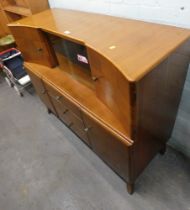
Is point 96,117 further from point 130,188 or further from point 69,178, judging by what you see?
point 69,178

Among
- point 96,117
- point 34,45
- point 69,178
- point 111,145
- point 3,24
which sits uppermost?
point 34,45

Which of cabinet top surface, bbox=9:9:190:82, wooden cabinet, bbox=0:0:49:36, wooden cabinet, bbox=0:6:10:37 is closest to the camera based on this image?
cabinet top surface, bbox=9:9:190:82

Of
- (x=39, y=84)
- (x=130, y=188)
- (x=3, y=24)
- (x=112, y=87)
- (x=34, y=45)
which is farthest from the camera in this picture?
(x=3, y=24)

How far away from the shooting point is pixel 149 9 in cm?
103

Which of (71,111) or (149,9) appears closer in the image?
(149,9)

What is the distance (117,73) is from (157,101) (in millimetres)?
313

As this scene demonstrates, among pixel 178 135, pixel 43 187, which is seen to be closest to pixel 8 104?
pixel 43 187

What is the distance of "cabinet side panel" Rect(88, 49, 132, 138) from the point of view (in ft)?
2.40

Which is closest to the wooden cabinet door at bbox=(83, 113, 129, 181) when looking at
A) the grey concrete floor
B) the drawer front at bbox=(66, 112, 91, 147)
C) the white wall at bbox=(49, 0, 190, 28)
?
the drawer front at bbox=(66, 112, 91, 147)

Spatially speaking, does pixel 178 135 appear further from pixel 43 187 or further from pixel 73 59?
pixel 43 187

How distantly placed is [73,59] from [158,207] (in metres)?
1.20

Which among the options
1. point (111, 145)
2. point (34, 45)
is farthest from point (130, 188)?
point (34, 45)

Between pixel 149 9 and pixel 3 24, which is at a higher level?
pixel 149 9

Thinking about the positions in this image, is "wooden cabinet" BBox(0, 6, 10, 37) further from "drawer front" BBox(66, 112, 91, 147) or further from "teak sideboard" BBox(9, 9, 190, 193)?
"drawer front" BBox(66, 112, 91, 147)
